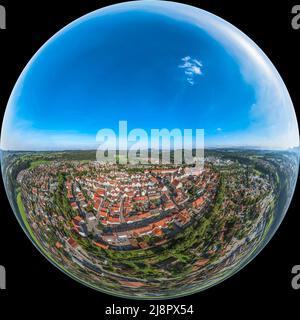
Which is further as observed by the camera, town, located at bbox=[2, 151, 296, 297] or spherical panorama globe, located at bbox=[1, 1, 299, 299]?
town, located at bbox=[2, 151, 296, 297]

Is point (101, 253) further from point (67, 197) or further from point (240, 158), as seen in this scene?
point (240, 158)

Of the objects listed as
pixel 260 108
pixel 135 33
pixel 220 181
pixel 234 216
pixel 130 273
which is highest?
pixel 135 33

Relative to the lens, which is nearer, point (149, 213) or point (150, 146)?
point (150, 146)

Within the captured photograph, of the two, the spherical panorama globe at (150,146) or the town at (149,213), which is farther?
the town at (149,213)

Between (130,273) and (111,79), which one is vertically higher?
(111,79)

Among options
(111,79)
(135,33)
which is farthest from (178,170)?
(135,33)

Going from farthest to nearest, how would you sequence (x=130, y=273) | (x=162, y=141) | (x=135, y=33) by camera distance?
(x=130, y=273) < (x=135, y=33) < (x=162, y=141)

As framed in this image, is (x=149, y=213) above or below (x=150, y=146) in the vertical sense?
below

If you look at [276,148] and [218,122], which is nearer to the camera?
[218,122]
